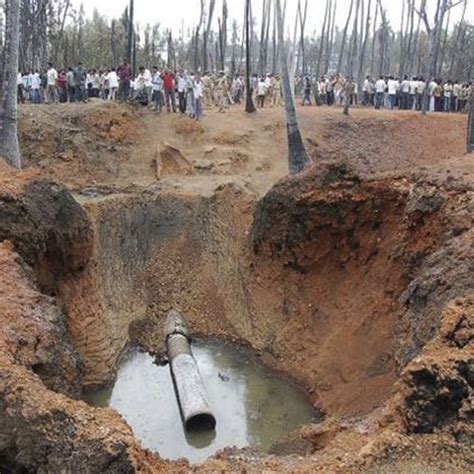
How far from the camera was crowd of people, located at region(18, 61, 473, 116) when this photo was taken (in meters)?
27.7

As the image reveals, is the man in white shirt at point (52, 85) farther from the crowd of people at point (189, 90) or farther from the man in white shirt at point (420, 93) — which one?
the man in white shirt at point (420, 93)

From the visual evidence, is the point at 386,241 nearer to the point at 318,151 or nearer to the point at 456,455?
the point at 456,455

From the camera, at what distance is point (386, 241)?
15.4 meters

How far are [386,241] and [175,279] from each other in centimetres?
677

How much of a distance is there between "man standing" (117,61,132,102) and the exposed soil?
124 centimetres

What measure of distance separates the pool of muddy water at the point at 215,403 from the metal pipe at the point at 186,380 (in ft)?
1.04

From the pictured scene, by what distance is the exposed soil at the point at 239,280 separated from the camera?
26.7 feet

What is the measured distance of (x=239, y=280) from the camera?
18578 mm

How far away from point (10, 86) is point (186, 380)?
1020 centimetres

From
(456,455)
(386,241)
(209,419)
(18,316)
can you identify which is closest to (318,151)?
(386,241)

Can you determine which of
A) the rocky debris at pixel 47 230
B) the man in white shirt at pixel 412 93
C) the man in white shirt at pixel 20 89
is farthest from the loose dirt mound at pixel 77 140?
the man in white shirt at pixel 412 93

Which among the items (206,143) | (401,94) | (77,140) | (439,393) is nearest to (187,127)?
(206,143)

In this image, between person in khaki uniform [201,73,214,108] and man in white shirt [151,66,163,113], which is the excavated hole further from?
person in khaki uniform [201,73,214,108]

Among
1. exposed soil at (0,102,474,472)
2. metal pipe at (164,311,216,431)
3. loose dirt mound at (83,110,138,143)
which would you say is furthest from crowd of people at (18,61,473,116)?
metal pipe at (164,311,216,431)
